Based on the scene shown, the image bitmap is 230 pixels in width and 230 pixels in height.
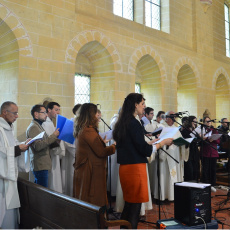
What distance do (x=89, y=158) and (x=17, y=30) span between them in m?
3.77

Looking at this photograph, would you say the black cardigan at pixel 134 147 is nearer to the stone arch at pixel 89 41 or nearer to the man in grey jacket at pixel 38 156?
the man in grey jacket at pixel 38 156

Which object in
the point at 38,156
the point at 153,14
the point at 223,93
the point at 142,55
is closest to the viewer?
the point at 38,156

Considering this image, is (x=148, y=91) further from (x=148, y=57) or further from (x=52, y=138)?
(x=52, y=138)

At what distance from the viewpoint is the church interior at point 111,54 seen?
5.55 metres

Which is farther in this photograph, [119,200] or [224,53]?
[224,53]

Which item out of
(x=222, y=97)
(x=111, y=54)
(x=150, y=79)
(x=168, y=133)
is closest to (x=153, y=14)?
(x=150, y=79)

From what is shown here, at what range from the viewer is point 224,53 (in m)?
12.2

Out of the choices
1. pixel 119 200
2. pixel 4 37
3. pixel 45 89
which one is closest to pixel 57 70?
pixel 45 89

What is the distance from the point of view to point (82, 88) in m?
7.78

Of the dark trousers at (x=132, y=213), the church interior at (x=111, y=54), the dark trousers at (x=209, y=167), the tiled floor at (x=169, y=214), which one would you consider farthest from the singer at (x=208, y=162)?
the dark trousers at (x=132, y=213)

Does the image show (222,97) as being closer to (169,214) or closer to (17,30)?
(169,214)

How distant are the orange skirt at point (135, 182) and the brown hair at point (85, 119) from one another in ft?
2.07

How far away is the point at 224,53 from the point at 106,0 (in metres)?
7.21

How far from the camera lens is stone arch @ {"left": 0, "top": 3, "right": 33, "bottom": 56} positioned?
528 centimetres
